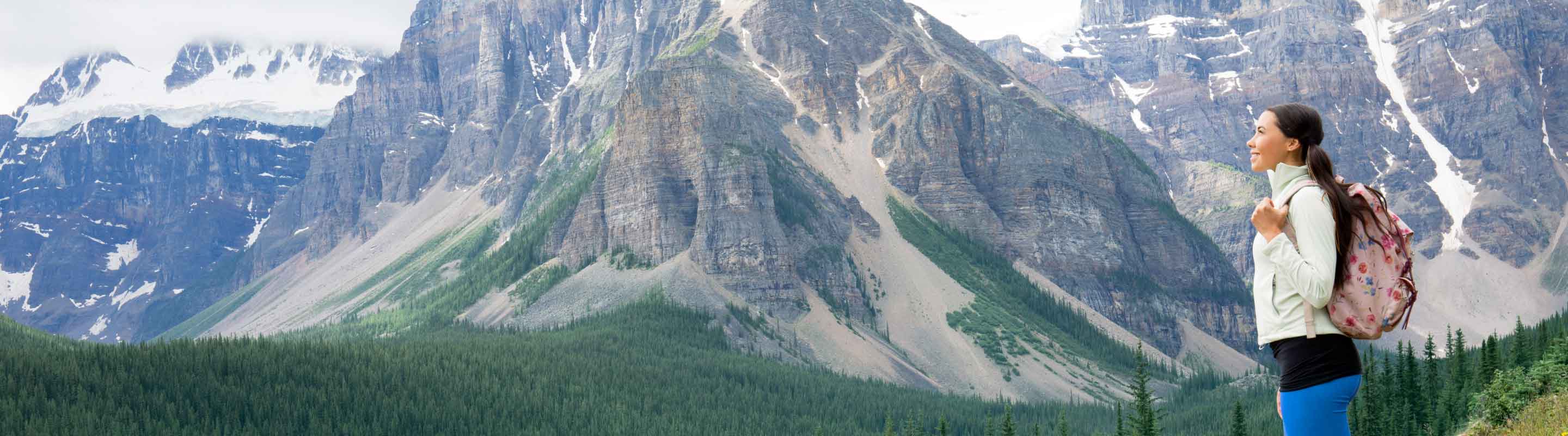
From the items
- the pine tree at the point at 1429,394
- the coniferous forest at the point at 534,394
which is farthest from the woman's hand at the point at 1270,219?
the pine tree at the point at 1429,394

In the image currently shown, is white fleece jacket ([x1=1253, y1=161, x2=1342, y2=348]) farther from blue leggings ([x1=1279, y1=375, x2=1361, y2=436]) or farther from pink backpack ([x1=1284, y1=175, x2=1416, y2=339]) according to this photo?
blue leggings ([x1=1279, y1=375, x2=1361, y2=436])

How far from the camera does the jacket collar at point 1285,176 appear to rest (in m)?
13.0

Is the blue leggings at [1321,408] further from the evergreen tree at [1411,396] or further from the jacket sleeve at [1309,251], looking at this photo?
the evergreen tree at [1411,396]

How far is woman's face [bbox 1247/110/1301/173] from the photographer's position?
42.8 feet

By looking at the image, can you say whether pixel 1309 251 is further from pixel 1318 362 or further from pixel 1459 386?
pixel 1459 386

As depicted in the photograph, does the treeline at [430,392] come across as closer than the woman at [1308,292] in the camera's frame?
No

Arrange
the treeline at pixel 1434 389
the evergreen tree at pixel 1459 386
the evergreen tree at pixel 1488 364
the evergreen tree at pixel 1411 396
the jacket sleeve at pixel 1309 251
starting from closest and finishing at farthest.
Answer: the jacket sleeve at pixel 1309 251 → the treeline at pixel 1434 389 → the evergreen tree at pixel 1459 386 → the evergreen tree at pixel 1488 364 → the evergreen tree at pixel 1411 396

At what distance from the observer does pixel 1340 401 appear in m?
12.5

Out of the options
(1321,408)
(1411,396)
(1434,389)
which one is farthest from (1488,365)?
(1321,408)

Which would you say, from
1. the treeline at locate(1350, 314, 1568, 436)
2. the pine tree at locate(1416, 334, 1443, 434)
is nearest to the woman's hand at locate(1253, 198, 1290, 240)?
the treeline at locate(1350, 314, 1568, 436)

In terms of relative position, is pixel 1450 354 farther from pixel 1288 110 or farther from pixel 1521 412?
pixel 1288 110

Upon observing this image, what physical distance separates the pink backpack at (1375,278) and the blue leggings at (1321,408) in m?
0.46

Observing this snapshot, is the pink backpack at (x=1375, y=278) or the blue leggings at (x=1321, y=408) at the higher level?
the pink backpack at (x=1375, y=278)

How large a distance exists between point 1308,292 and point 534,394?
153 meters
